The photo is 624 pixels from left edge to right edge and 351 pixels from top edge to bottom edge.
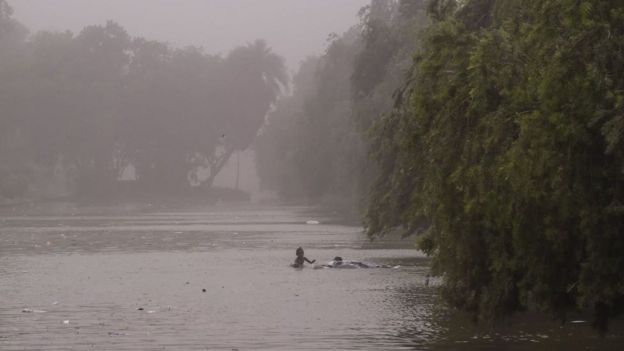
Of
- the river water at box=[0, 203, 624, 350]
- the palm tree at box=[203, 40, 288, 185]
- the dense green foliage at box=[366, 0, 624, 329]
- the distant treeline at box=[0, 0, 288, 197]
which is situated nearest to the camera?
the dense green foliage at box=[366, 0, 624, 329]

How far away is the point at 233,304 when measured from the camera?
26906 millimetres

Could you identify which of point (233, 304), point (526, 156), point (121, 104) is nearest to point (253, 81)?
point (121, 104)

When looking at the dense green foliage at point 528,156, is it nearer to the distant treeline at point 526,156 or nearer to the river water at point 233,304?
the distant treeline at point 526,156

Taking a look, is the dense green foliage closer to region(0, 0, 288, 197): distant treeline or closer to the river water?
the river water

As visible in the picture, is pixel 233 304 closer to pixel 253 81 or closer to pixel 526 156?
pixel 526 156

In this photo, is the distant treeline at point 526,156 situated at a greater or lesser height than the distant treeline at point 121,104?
lesser

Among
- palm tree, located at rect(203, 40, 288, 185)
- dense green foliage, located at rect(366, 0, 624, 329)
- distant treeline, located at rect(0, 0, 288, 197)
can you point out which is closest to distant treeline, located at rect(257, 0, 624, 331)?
dense green foliage, located at rect(366, 0, 624, 329)

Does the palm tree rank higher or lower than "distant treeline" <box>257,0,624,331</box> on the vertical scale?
higher

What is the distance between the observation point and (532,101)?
16688 mm

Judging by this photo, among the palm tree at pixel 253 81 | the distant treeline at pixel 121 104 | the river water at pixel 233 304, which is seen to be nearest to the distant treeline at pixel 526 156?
the river water at pixel 233 304

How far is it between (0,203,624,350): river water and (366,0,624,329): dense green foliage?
7.33 feet

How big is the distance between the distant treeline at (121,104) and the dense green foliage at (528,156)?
115 meters

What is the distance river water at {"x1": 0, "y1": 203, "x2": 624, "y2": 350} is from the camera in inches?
834

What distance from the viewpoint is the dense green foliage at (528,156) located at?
15.7m
